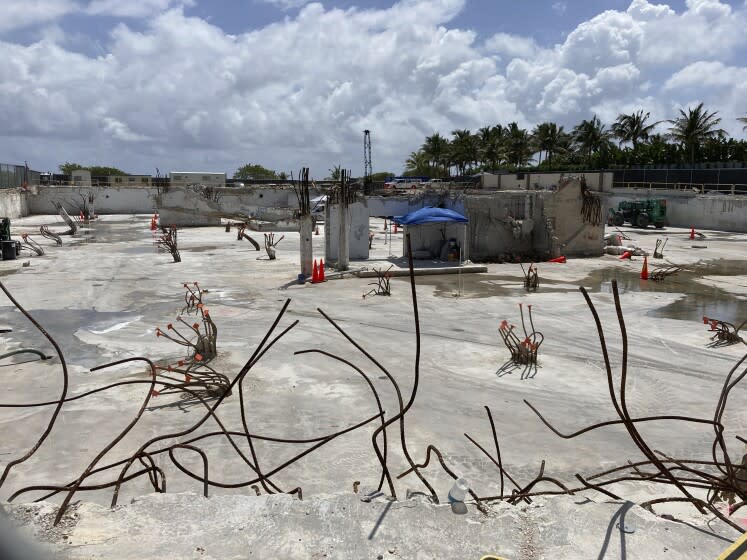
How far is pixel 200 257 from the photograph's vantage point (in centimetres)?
2711

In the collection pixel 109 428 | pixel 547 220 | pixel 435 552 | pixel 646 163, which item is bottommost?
pixel 109 428

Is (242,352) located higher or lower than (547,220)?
lower

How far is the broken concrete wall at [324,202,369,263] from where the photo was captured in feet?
81.4

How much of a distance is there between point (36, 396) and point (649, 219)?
4148 cm

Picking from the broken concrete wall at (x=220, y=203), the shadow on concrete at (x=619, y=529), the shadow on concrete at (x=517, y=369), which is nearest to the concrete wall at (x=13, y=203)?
the broken concrete wall at (x=220, y=203)

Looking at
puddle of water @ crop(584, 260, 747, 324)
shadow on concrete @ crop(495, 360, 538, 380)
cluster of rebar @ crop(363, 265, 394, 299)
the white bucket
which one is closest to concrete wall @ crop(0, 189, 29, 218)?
cluster of rebar @ crop(363, 265, 394, 299)

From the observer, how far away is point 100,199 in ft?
182

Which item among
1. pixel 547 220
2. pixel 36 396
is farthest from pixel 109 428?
pixel 547 220

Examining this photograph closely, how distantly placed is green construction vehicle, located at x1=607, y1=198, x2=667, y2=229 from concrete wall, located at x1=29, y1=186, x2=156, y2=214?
1416 inches

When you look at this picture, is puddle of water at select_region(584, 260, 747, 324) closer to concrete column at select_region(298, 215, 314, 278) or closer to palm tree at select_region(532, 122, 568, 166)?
concrete column at select_region(298, 215, 314, 278)

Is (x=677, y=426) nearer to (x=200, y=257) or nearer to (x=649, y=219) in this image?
(x=200, y=257)

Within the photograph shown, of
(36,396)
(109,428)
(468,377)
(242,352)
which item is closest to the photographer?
(109,428)

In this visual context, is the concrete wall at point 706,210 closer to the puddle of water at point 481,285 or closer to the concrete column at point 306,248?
the puddle of water at point 481,285

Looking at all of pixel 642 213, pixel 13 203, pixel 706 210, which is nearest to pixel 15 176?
pixel 13 203
